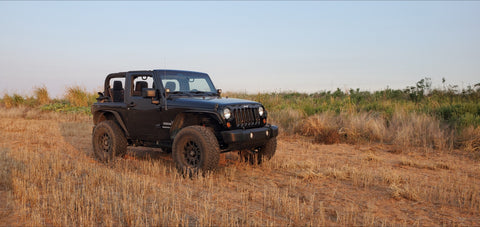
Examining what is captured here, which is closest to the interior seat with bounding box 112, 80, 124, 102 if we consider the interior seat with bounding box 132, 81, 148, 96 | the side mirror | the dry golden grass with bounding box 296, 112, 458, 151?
the interior seat with bounding box 132, 81, 148, 96

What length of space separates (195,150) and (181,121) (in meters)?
0.68

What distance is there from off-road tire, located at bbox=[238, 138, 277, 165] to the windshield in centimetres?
152

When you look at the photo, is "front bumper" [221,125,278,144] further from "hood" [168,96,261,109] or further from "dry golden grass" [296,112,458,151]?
"dry golden grass" [296,112,458,151]

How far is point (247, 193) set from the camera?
515 centimetres

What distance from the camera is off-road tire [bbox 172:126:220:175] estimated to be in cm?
589

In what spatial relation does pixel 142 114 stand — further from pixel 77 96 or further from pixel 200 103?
pixel 77 96

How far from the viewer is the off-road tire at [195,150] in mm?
5891

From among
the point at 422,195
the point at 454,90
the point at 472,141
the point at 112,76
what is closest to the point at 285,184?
the point at 422,195

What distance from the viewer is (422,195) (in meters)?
5.04

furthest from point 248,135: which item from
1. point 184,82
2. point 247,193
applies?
point 184,82

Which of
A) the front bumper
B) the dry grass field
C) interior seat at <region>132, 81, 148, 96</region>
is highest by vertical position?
interior seat at <region>132, 81, 148, 96</region>

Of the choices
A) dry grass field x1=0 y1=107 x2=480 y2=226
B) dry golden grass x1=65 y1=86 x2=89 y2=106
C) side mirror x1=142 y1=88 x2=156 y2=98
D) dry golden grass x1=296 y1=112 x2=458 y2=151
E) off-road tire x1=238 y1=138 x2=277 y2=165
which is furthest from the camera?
dry golden grass x1=65 y1=86 x2=89 y2=106

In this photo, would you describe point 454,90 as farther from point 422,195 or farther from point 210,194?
point 210,194

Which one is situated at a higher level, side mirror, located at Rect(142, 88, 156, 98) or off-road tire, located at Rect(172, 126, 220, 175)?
side mirror, located at Rect(142, 88, 156, 98)
